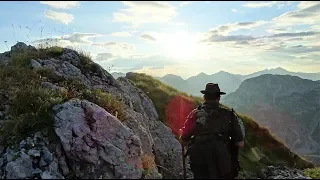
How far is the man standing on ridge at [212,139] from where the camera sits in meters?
10.3

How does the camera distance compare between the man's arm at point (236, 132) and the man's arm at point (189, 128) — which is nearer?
the man's arm at point (236, 132)

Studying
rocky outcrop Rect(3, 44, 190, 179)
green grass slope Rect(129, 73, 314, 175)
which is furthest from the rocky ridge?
green grass slope Rect(129, 73, 314, 175)

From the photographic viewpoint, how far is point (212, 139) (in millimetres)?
10500

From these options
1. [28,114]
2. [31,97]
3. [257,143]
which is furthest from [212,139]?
[257,143]

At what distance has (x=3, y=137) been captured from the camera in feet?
43.5

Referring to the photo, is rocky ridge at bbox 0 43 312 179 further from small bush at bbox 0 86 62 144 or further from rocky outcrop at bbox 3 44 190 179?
small bush at bbox 0 86 62 144

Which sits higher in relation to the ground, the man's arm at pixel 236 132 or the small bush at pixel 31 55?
the small bush at pixel 31 55

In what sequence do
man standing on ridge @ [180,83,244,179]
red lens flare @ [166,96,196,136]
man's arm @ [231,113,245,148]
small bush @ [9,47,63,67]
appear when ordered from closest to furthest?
1. man standing on ridge @ [180,83,244,179]
2. man's arm @ [231,113,245,148]
3. small bush @ [9,47,63,67]
4. red lens flare @ [166,96,196,136]

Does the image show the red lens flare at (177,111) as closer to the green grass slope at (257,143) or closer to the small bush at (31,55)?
the green grass slope at (257,143)

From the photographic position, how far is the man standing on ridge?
10.3m

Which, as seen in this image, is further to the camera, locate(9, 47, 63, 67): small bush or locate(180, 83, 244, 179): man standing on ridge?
locate(9, 47, 63, 67): small bush

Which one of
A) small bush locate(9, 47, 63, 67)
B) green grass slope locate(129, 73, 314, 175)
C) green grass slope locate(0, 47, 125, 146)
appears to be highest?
small bush locate(9, 47, 63, 67)

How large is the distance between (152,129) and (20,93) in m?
8.00

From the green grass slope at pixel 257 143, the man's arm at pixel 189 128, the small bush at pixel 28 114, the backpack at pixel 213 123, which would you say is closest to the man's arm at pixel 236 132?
the backpack at pixel 213 123
